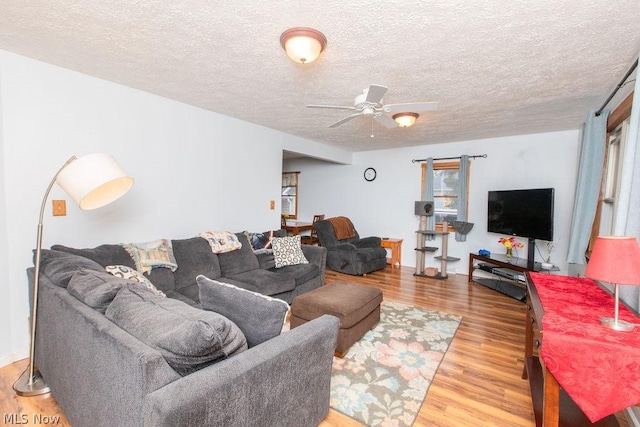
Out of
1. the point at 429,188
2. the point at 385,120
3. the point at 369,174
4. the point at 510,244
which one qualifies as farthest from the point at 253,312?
the point at 369,174

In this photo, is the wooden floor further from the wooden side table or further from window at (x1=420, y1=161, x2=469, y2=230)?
window at (x1=420, y1=161, x2=469, y2=230)

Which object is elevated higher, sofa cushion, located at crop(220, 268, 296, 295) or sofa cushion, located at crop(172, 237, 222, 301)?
sofa cushion, located at crop(172, 237, 222, 301)

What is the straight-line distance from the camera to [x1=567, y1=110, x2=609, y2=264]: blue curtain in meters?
3.01

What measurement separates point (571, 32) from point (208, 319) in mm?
2602

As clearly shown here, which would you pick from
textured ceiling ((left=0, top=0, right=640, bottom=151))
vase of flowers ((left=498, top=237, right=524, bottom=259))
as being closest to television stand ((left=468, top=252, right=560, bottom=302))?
vase of flowers ((left=498, top=237, right=524, bottom=259))

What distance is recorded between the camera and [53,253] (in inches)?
86.9

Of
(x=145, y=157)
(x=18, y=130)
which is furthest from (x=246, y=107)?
(x=18, y=130)

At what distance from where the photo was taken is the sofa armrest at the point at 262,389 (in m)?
Result: 0.97

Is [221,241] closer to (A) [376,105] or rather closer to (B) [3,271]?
(B) [3,271]

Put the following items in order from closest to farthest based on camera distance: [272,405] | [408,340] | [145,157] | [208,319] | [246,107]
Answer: [208,319], [272,405], [408,340], [145,157], [246,107]

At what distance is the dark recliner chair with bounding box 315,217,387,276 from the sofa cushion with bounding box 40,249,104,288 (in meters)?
3.81

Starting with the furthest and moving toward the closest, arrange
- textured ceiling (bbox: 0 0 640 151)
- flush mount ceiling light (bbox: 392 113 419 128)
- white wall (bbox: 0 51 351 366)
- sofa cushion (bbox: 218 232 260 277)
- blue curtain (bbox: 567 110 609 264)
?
sofa cushion (bbox: 218 232 260 277) < flush mount ceiling light (bbox: 392 113 419 128) < blue curtain (bbox: 567 110 609 264) < white wall (bbox: 0 51 351 366) < textured ceiling (bbox: 0 0 640 151)

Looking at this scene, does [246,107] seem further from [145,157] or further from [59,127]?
[59,127]

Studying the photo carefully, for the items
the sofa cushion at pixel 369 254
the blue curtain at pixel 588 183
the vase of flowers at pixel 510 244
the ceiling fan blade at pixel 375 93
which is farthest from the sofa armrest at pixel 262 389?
the vase of flowers at pixel 510 244
